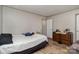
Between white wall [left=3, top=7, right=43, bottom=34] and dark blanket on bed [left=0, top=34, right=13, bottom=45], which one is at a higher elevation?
white wall [left=3, top=7, right=43, bottom=34]

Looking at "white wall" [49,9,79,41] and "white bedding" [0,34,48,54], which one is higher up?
"white wall" [49,9,79,41]

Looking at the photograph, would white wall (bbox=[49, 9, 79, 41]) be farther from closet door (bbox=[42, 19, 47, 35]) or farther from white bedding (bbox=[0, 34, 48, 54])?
white bedding (bbox=[0, 34, 48, 54])

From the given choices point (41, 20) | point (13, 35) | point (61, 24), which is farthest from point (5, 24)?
point (61, 24)

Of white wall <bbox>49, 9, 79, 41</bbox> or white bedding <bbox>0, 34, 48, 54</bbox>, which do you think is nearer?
white bedding <bbox>0, 34, 48, 54</bbox>

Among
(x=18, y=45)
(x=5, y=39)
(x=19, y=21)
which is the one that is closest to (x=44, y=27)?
(x=19, y=21)

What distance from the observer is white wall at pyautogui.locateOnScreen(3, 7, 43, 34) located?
1.18 m

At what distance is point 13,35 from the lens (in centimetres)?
128

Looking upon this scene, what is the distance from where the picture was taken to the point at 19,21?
4.22 feet

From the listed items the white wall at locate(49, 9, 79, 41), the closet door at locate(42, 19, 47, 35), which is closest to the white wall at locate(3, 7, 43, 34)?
the closet door at locate(42, 19, 47, 35)

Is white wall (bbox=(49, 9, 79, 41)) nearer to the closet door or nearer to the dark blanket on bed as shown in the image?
the closet door

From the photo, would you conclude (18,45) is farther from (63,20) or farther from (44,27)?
(63,20)

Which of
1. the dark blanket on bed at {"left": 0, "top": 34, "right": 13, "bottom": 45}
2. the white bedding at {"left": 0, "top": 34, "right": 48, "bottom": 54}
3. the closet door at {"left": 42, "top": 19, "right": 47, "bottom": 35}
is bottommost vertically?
the white bedding at {"left": 0, "top": 34, "right": 48, "bottom": 54}

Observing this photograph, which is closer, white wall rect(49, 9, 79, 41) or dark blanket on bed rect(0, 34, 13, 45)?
dark blanket on bed rect(0, 34, 13, 45)
